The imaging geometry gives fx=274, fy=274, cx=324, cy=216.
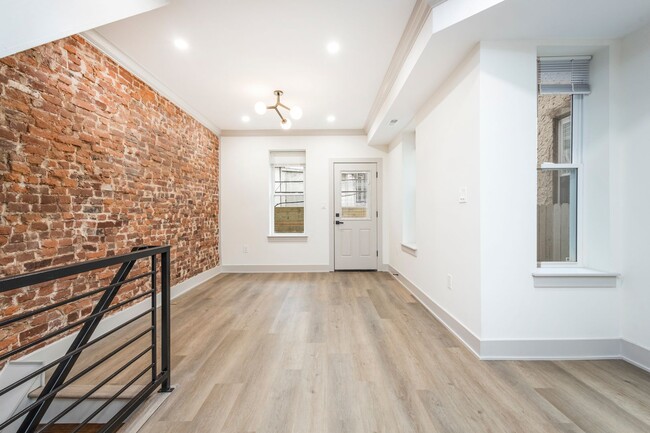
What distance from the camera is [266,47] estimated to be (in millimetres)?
2641

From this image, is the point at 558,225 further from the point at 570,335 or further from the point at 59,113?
the point at 59,113

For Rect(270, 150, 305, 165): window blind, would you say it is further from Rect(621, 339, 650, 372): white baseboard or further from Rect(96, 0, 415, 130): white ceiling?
Rect(621, 339, 650, 372): white baseboard

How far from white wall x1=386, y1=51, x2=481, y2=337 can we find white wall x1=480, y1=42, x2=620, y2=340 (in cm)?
→ 8

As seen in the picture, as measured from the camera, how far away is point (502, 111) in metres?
2.08

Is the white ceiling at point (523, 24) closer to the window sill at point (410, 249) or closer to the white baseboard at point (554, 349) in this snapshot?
the window sill at point (410, 249)

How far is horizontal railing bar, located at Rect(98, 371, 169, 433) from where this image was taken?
4.28 ft

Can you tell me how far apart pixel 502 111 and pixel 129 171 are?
137 inches

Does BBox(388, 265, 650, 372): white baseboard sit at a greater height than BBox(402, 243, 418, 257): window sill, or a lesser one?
lesser

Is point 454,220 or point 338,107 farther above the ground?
point 338,107

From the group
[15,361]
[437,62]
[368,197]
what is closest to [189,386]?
[15,361]

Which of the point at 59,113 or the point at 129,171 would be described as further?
the point at 129,171

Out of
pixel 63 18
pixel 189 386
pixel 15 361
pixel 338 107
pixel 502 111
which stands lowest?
pixel 189 386

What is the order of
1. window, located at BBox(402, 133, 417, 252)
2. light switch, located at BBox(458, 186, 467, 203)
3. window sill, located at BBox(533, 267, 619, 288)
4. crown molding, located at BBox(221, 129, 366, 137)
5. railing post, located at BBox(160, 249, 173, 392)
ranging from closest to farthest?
railing post, located at BBox(160, 249, 173, 392) → window sill, located at BBox(533, 267, 619, 288) → light switch, located at BBox(458, 186, 467, 203) → window, located at BBox(402, 133, 417, 252) → crown molding, located at BBox(221, 129, 366, 137)

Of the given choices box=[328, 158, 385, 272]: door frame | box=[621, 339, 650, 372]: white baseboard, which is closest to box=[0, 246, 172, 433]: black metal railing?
box=[621, 339, 650, 372]: white baseboard
